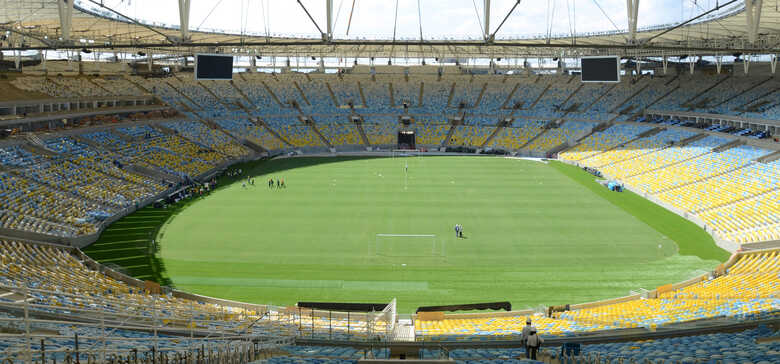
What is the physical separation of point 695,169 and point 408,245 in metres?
24.5

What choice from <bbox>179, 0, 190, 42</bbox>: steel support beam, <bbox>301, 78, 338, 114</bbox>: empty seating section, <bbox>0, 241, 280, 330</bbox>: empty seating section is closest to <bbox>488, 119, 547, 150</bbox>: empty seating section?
<bbox>301, 78, 338, 114</bbox>: empty seating section

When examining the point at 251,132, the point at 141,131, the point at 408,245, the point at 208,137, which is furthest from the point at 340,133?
the point at 408,245

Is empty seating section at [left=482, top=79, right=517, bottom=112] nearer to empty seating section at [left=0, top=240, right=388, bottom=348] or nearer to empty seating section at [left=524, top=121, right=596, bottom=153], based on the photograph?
empty seating section at [left=524, top=121, right=596, bottom=153]

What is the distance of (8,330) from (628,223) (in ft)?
97.6

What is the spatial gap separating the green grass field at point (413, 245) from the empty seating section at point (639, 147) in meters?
8.90

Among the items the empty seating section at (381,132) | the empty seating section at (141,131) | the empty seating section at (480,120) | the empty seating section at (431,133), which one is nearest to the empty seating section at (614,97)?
the empty seating section at (480,120)

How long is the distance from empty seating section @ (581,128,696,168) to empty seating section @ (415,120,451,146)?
16862 mm

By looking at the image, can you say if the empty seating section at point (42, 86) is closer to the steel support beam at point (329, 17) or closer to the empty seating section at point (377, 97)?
the empty seating section at point (377, 97)

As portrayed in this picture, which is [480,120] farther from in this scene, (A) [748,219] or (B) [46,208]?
(B) [46,208]

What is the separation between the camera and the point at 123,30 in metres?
48.2

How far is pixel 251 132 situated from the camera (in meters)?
62.1

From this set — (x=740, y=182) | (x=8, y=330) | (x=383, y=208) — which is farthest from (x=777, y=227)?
(x=8, y=330)

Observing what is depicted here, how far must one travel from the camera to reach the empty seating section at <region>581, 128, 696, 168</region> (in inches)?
1980

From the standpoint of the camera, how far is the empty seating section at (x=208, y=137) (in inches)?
2166
